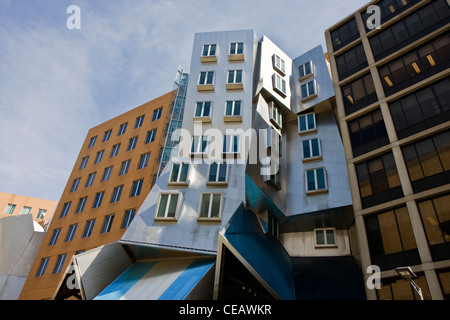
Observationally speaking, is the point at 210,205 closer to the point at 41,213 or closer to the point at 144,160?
the point at 144,160

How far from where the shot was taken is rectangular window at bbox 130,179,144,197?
114 feet

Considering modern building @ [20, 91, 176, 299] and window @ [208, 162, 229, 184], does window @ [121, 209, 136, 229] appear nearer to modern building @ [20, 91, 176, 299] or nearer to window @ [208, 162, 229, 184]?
modern building @ [20, 91, 176, 299]

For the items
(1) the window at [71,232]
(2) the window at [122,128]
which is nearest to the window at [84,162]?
(2) the window at [122,128]

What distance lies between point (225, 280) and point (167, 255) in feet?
14.9

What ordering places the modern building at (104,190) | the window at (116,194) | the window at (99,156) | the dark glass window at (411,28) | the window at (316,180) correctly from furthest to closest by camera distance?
the window at (99,156) < the window at (116,194) < the modern building at (104,190) < the window at (316,180) < the dark glass window at (411,28)

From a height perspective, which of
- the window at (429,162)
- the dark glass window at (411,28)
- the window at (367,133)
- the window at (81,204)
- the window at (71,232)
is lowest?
the window at (71,232)

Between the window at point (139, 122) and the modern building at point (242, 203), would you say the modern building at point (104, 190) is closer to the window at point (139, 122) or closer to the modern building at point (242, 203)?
the window at point (139, 122)

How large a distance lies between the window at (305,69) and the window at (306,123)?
510 cm

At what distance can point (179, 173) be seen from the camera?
88.2 ft

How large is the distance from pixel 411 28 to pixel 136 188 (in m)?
29.4

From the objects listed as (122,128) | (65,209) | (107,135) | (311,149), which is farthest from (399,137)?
(65,209)

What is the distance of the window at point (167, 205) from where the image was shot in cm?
2509

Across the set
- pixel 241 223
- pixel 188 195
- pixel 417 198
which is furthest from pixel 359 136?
pixel 188 195

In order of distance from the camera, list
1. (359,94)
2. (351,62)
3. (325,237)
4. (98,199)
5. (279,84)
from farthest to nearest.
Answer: (98,199) < (279,84) < (351,62) < (359,94) < (325,237)
